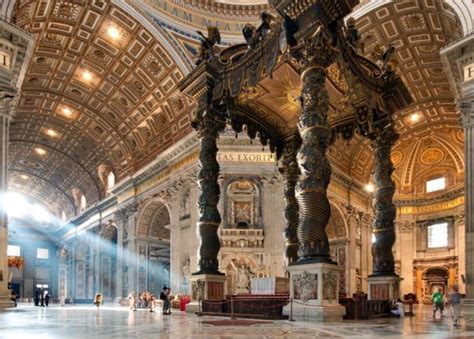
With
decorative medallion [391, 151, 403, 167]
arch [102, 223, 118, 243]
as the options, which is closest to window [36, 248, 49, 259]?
arch [102, 223, 118, 243]

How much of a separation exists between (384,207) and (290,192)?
2439mm

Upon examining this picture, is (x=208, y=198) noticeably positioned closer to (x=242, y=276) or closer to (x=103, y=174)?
(x=242, y=276)

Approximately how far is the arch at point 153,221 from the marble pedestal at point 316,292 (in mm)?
19277

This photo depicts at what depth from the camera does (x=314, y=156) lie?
853 cm

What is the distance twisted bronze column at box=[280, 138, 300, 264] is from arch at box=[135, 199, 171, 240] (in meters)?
15.1

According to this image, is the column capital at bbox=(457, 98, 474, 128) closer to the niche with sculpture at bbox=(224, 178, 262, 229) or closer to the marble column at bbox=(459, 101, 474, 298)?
the marble column at bbox=(459, 101, 474, 298)

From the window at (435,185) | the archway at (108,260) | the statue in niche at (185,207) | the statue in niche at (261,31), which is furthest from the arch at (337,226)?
the statue in niche at (261,31)

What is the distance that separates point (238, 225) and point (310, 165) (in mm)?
13785

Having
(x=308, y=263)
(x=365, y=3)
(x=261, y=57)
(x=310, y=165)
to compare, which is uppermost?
(x=365, y=3)

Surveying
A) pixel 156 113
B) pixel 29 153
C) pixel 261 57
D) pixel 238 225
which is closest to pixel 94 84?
pixel 156 113

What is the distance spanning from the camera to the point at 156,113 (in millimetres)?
25750

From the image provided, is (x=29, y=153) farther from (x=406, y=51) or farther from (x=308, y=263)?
(x=308, y=263)

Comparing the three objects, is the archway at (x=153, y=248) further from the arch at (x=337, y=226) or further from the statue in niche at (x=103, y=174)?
the arch at (x=337, y=226)

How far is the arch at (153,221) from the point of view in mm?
27994
